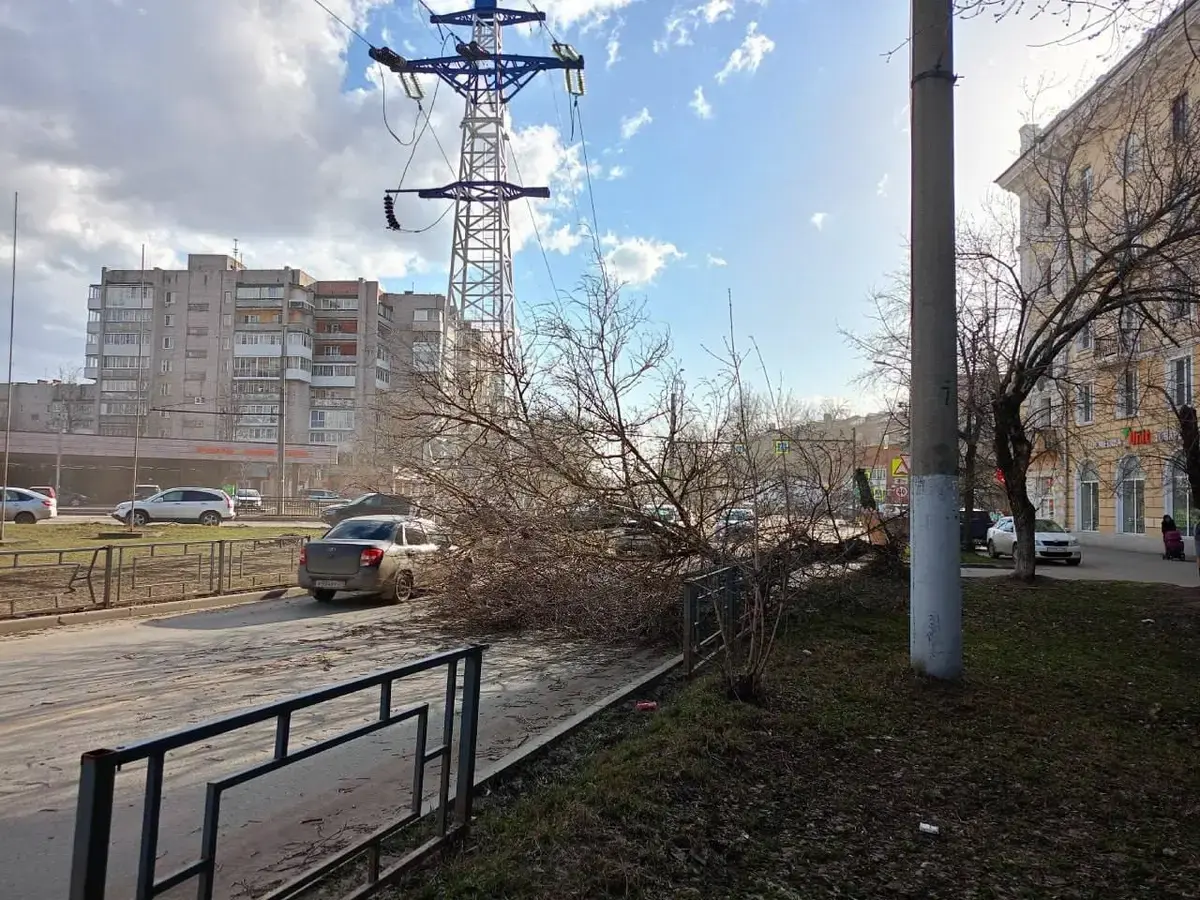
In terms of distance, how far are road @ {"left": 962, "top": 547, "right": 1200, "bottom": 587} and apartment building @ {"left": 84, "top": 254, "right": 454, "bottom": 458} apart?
63380 millimetres

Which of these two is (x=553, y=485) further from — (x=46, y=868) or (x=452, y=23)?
(x=452, y=23)

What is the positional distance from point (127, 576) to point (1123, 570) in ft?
78.7

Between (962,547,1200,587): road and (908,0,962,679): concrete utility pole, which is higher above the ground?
(908,0,962,679): concrete utility pole

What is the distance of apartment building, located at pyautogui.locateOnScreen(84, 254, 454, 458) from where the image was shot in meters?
78.7

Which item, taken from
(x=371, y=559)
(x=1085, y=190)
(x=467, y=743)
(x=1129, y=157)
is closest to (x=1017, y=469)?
(x=1085, y=190)

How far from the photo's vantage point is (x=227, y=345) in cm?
8162

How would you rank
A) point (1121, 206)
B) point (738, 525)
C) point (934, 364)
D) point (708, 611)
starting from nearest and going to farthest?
point (934, 364) → point (738, 525) → point (708, 611) → point (1121, 206)

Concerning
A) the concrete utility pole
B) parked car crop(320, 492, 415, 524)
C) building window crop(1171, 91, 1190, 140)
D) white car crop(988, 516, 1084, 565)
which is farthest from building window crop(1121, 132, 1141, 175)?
white car crop(988, 516, 1084, 565)

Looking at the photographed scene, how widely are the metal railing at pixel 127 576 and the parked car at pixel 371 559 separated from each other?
1777 millimetres

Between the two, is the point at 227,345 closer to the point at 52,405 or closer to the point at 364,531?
the point at 52,405

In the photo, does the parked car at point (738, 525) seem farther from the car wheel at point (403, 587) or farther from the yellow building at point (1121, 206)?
the car wheel at point (403, 587)

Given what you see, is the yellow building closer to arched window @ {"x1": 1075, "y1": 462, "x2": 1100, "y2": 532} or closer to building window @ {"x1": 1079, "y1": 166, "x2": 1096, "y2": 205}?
building window @ {"x1": 1079, "y1": 166, "x2": 1096, "y2": 205}

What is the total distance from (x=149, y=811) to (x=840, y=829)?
3097 millimetres

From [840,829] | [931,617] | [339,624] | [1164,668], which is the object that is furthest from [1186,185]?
[339,624]
